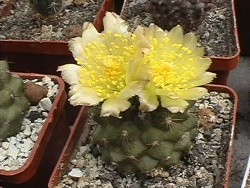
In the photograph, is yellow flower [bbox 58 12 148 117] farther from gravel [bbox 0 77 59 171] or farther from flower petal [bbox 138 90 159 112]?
gravel [bbox 0 77 59 171]

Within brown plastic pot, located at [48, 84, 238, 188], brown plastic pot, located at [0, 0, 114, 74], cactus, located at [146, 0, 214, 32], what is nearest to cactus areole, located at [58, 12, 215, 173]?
brown plastic pot, located at [48, 84, 238, 188]

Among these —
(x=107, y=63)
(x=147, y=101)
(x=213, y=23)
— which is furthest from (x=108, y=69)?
(x=213, y=23)

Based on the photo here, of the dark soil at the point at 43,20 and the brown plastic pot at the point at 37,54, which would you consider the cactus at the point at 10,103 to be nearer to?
the brown plastic pot at the point at 37,54

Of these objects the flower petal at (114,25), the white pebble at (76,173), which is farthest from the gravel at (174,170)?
the flower petal at (114,25)

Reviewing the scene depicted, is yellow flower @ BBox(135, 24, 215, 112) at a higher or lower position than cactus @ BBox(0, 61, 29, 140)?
higher

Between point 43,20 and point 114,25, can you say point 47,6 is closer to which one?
point 43,20

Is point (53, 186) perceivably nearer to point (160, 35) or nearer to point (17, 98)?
point (17, 98)
